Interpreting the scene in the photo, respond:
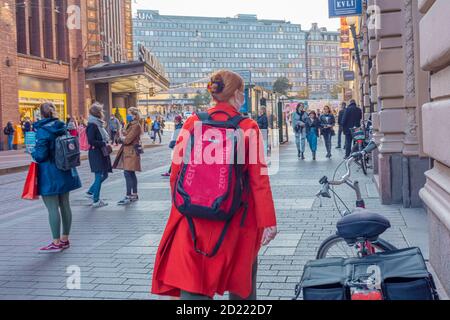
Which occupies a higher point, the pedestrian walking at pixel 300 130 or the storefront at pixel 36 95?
the storefront at pixel 36 95

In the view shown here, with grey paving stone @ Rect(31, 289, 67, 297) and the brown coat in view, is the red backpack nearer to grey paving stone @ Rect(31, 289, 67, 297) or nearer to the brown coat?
grey paving stone @ Rect(31, 289, 67, 297)

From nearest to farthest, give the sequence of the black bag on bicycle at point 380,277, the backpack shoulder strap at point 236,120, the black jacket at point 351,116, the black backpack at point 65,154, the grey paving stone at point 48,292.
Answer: the black bag on bicycle at point 380,277 → the backpack shoulder strap at point 236,120 → the grey paving stone at point 48,292 → the black backpack at point 65,154 → the black jacket at point 351,116

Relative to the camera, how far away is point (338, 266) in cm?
309

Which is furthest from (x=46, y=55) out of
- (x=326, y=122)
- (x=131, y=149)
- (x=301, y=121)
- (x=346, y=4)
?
(x=131, y=149)

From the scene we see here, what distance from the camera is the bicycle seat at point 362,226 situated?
332 cm

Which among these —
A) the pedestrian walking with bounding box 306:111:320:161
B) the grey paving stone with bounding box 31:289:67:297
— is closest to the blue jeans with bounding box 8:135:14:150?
the pedestrian walking with bounding box 306:111:320:161

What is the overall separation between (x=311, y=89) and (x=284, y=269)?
167m

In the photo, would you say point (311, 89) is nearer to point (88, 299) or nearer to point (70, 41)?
point (70, 41)

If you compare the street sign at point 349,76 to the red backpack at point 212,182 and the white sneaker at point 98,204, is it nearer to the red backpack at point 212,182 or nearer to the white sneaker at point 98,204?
the white sneaker at point 98,204

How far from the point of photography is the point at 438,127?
4.47 m

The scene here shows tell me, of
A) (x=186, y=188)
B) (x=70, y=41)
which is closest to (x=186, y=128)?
(x=186, y=188)

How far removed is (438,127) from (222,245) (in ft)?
6.80

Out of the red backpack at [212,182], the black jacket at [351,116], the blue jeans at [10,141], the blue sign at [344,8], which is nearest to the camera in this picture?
the red backpack at [212,182]

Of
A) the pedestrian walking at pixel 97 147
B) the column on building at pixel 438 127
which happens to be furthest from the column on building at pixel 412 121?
the pedestrian walking at pixel 97 147
